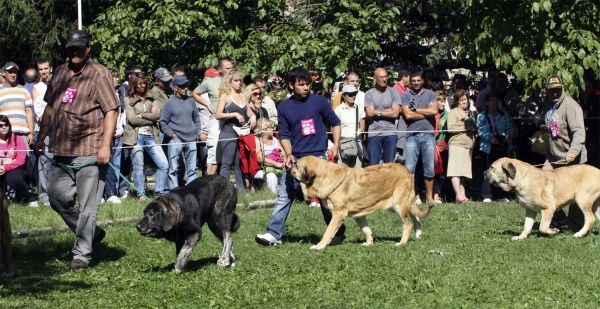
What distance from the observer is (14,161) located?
13156 mm

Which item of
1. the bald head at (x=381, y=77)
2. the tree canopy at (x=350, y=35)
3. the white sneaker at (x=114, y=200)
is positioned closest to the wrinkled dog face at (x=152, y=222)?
the white sneaker at (x=114, y=200)

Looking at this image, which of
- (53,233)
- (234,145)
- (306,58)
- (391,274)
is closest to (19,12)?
(306,58)

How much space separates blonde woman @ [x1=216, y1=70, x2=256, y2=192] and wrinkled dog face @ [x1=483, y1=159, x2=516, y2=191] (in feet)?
15.2

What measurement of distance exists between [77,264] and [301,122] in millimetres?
3058

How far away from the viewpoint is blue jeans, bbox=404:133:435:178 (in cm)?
1513

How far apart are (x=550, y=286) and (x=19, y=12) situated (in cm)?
2032

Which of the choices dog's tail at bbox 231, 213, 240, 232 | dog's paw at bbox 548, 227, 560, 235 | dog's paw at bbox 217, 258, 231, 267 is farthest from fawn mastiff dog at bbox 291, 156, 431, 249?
dog's paw at bbox 548, 227, 560, 235

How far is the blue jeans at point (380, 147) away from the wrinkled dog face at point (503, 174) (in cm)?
360

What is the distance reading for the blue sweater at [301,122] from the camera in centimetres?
1090

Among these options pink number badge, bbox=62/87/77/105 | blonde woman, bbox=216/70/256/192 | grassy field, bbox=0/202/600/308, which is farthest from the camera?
blonde woman, bbox=216/70/256/192

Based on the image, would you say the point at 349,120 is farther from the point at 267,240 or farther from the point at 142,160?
the point at 267,240

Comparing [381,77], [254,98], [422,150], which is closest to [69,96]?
[254,98]

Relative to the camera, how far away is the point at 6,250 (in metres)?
9.19

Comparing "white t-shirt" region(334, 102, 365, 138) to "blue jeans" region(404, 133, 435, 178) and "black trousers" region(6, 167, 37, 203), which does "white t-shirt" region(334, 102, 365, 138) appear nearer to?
"blue jeans" region(404, 133, 435, 178)
